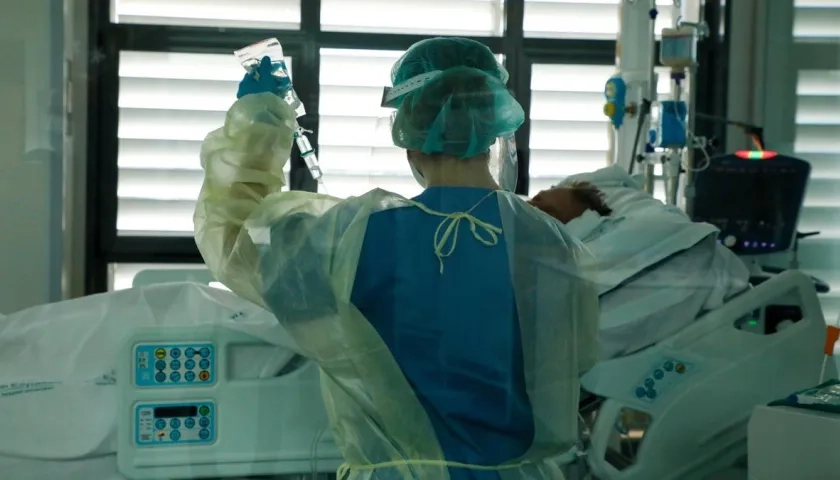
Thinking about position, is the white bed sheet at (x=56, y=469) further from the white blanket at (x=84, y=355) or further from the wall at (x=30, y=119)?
the wall at (x=30, y=119)

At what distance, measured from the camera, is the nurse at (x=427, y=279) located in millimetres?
1004

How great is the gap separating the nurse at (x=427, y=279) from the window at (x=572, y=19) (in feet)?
0.92

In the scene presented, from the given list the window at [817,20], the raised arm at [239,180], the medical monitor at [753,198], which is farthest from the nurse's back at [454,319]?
the window at [817,20]

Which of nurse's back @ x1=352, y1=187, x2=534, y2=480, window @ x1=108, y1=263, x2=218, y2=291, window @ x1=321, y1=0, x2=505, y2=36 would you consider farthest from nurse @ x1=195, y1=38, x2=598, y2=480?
window @ x1=108, y1=263, x2=218, y2=291

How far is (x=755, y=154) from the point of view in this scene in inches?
66.7

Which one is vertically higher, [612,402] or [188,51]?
[188,51]

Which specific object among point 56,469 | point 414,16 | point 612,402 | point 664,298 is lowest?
point 56,469

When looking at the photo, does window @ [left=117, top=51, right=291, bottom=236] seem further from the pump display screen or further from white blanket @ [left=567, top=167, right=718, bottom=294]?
white blanket @ [left=567, top=167, right=718, bottom=294]

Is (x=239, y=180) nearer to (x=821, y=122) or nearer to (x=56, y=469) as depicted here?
(x=56, y=469)

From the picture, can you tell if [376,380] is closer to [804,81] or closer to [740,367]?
[740,367]

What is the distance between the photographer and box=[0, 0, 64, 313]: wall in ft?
4.35

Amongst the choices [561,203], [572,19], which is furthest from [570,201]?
[572,19]

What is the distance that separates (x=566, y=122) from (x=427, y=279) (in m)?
0.50

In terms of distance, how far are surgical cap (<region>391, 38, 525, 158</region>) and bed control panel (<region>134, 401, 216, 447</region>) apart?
576mm
